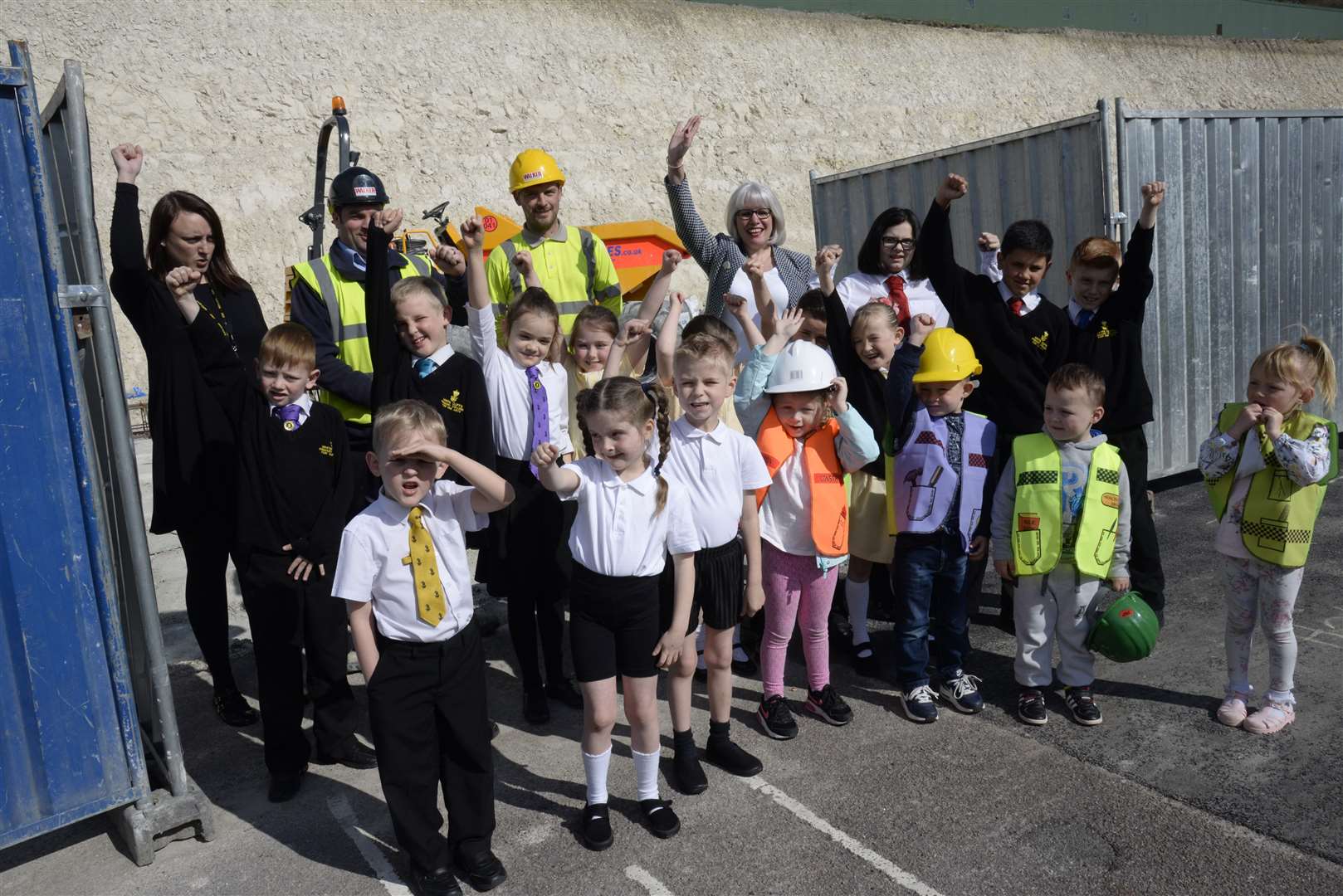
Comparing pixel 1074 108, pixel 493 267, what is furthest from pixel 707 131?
pixel 493 267

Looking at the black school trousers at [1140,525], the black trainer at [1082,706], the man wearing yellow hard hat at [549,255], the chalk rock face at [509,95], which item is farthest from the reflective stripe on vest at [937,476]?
the chalk rock face at [509,95]

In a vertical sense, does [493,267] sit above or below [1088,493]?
above

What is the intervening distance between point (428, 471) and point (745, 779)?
5.42ft

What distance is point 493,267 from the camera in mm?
4684

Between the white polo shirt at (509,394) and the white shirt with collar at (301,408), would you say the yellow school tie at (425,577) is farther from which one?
the white polo shirt at (509,394)

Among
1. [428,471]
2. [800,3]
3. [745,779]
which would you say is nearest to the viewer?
[428,471]

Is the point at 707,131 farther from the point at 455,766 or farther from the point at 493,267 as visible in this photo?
the point at 455,766

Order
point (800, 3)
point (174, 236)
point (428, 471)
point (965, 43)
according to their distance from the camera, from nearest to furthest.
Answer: point (428, 471) < point (174, 236) < point (800, 3) < point (965, 43)

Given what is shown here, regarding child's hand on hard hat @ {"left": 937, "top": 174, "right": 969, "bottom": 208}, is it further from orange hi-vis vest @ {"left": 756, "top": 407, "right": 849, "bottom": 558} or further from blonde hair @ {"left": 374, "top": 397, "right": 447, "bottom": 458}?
blonde hair @ {"left": 374, "top": 397, "right": 447, "bottom": 458}

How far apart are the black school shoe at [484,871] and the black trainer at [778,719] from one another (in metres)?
1.26

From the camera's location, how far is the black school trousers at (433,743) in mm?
2955

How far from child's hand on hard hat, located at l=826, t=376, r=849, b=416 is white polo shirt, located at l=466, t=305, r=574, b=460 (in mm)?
1118

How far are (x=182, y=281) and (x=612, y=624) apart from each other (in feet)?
6.91

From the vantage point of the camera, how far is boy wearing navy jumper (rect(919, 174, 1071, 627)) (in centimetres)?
450
